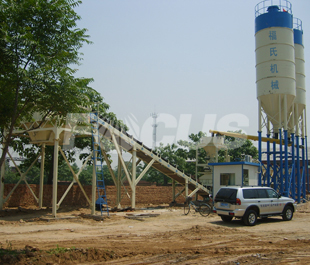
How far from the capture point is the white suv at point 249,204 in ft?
49.0

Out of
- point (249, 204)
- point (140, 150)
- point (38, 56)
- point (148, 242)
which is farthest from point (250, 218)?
point (38, 56)

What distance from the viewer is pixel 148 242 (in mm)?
10836

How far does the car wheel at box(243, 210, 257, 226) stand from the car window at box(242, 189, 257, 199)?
27.0 inches

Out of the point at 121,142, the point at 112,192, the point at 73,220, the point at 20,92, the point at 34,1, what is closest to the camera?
the point at 34,1

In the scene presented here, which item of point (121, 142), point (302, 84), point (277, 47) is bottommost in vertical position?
point (121, 142)

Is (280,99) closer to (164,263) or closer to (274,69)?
(274,69)

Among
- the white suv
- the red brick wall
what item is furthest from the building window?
the red brick wall

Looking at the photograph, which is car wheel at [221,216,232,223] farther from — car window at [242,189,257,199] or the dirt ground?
car window at [242,189,257,199]

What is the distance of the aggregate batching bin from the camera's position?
27109 mm

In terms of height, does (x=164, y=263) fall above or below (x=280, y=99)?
below

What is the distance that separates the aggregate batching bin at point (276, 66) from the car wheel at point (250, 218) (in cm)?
1350

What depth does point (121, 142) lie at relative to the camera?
2297cm

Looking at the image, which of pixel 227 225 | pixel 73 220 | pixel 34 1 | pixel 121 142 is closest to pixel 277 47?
pixel 121 142

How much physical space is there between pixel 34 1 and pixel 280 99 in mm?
22529
